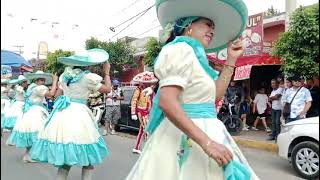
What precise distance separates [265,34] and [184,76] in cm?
1360

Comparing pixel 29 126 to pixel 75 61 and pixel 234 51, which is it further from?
pixel 234 51

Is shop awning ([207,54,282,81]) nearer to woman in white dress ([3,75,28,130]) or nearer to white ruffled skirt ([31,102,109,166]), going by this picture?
woman in white dress ([3,75,28,130])

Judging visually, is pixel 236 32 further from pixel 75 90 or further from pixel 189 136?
pixel 75 90

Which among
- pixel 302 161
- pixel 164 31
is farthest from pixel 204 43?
pixel 302 161

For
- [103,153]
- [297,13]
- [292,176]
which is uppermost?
[297,13]

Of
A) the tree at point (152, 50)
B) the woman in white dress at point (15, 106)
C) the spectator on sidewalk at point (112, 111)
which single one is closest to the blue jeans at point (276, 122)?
the spectator on sidewalk at point (112, 111)

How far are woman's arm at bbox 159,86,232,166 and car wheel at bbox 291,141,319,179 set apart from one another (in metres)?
4.47

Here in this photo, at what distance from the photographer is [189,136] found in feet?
6.91

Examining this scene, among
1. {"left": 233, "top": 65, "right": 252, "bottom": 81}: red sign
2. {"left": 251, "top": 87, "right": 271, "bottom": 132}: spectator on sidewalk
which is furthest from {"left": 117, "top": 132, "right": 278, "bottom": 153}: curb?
{"left": 233, "top": 65, "right": 252, "bottom": 81}: red sign

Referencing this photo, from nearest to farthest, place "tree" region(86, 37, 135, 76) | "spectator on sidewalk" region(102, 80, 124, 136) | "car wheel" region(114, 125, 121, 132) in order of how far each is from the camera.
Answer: "spectator on sidewalk" region(102, 80, 124, 136), "car wheel" region(114, 125, 121, 132), "tree" region(86, 37, 135, 76)

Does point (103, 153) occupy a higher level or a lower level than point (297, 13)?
lower

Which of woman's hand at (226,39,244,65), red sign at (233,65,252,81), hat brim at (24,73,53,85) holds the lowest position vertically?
woman's hand at (226,39,244,65)

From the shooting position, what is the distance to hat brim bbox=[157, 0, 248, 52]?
8.12ft

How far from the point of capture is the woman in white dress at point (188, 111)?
2.12 m
